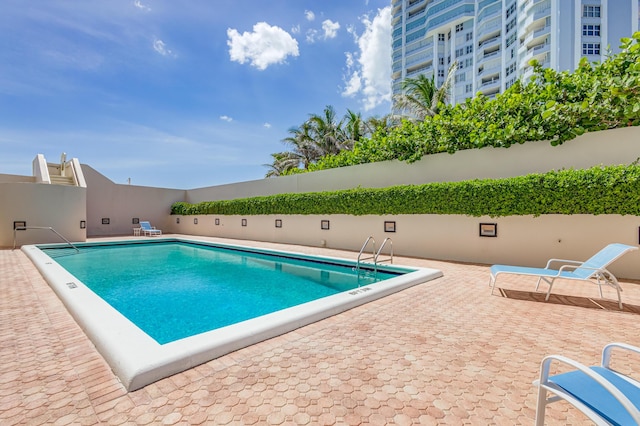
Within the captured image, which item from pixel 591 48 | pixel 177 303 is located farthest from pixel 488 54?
pixel 177 303

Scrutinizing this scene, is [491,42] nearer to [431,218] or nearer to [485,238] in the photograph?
[431,218]

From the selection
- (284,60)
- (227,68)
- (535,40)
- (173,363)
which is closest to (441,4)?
(535,40)

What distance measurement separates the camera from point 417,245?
11.2 meters

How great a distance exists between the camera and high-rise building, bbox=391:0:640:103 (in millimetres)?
36125

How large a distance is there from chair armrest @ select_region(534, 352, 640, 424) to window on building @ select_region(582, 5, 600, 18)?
5333 centimetres

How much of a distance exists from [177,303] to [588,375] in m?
6.89

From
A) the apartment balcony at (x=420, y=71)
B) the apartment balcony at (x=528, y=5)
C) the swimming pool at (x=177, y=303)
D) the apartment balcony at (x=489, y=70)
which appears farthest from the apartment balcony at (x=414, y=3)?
the swimming pool at (x=177, y=303)

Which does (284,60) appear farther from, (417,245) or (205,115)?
(417,245)

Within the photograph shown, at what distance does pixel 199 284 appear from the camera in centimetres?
830

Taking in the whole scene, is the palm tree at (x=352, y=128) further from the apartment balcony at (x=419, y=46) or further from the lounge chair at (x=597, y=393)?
the apartment balcony at (x=419, y=46)

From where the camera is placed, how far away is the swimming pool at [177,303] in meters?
3.05

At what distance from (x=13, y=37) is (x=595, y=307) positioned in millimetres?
17034

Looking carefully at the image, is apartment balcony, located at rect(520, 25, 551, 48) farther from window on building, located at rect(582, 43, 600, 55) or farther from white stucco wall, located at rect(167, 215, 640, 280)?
white stucco wall, located at rect(167, 215, 640, 280)

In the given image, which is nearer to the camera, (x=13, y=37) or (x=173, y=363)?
(x=173, y=363)
